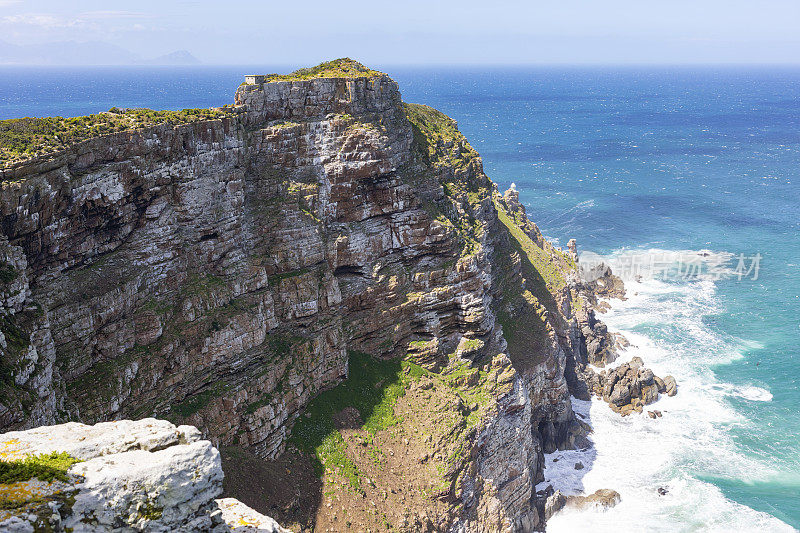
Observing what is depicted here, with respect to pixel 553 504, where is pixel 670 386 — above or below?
above

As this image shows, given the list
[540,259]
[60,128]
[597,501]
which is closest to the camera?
[60,128]

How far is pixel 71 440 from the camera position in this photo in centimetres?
2123

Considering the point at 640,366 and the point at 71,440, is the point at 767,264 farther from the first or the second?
the point at 71,440

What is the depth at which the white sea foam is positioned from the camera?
6141 cm

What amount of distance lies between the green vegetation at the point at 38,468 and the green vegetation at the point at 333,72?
40.1 m

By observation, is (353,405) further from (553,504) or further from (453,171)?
(453,171)

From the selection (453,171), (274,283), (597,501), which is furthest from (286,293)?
(597,501)

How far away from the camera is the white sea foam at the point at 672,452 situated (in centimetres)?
6141

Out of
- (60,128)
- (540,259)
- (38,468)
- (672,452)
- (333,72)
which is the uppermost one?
(333,72)

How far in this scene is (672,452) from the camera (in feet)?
233

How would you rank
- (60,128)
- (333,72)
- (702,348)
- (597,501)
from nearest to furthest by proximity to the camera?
(60,128) < (333,72) < (597,501) < (702,348)

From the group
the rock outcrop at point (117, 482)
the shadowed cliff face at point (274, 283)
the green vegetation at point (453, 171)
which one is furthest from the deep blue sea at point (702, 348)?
the rock outcrop at point (117, 482)

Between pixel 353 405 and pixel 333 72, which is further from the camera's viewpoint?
pixel 333 72

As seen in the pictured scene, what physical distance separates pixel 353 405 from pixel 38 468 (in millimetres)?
34893
